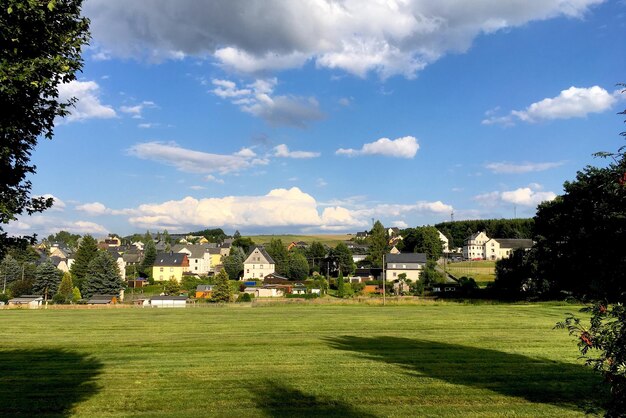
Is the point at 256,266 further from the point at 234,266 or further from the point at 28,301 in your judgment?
the point at 28,301

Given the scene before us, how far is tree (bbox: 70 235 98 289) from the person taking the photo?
82.0 meters

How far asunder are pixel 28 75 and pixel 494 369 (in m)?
18.4

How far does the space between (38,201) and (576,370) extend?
19306 millimetres

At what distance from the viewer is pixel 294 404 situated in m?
13.5

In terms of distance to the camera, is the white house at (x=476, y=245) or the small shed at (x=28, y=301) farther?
the white house at (x=476, y=245)

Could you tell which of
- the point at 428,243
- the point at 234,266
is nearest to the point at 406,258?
the point at 428,243

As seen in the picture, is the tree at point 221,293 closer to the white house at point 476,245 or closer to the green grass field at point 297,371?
the green grass field at point 297,371

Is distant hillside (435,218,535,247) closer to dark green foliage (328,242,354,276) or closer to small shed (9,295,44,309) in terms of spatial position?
dark green foliage (328,242,354,276)

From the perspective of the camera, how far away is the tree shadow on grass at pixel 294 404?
12.5 metres

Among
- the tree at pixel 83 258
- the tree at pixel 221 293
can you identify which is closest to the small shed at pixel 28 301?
the tree at pixel 83 258

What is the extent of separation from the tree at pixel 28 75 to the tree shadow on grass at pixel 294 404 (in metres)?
8.46

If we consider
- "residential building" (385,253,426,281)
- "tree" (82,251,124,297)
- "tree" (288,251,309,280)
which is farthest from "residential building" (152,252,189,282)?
"residential building" (385,253,426,281)

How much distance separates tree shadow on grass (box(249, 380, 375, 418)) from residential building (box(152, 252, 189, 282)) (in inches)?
3882

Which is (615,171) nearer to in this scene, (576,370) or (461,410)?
(461,410)
